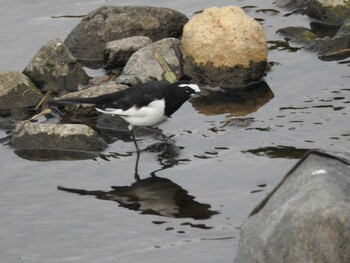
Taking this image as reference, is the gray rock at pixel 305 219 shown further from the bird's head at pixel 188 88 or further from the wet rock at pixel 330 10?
the wet rock at pixel 330 10

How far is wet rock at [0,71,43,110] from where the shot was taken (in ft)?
44.3

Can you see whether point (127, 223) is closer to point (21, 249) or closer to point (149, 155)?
point (21, 249)

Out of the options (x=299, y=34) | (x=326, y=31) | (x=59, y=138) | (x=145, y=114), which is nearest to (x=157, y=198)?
(x=145, y=114)

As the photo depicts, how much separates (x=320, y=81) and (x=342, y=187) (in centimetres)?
669

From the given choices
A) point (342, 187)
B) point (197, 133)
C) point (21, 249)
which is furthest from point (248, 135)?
point (342, 187)

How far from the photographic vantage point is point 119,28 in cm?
1527

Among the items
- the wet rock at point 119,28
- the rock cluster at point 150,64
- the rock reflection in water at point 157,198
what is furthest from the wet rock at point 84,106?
the wet rock at point 119,28

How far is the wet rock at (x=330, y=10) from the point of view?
15.2 m

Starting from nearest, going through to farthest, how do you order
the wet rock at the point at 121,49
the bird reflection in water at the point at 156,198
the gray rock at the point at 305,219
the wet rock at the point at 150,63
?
the gray rock at the point at 305,219 < the bird reflection in water at the point at 156,198 < the wet rock at the point at 150,63 < the wet rock at the point at 121,49

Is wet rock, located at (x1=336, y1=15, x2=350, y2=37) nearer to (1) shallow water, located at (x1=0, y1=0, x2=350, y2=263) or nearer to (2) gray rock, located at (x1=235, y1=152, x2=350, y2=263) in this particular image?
(1) shallow water, located at (x1=0, y1=0, x2=350, y2=263)

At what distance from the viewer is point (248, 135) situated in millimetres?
11852

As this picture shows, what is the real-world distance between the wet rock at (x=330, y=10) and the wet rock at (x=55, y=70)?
4.30 m

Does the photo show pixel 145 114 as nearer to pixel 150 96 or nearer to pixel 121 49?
pixel 150 96

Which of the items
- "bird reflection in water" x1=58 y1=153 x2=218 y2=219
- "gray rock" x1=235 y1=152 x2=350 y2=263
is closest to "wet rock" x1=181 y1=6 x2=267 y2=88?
"bird reflection in water" x1=58 y1=153 x2=218 y2=219
